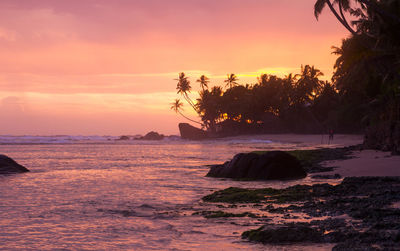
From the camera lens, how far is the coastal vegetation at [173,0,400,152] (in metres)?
25.1

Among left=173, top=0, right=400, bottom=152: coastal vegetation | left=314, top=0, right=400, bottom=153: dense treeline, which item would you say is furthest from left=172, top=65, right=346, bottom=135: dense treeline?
left=314, top=0, right=400, bottom=153: dense treeline

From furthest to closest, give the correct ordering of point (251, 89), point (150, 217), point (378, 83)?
1. point (251, 89)
2. point (378, 83)
3. point (150, 217)

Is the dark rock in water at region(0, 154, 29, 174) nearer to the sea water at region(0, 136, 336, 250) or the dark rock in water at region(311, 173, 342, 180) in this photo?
the sea water at region(0, 136, 336, 250)

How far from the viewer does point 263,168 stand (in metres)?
16.2

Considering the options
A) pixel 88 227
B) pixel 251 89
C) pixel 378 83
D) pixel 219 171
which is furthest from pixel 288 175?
pixel 251 89

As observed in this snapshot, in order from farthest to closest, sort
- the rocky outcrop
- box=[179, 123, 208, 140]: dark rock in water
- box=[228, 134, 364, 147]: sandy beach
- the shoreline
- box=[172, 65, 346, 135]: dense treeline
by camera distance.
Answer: box=[179, 123, 208, 140]: dark rock in water, box=[172, 65, 346, 135]: dense treeline, box=[228, 134, 364, 147]: sandy beach, the rocky outcrop, the shoreline

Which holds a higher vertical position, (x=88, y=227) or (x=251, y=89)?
(x=251, y=89)

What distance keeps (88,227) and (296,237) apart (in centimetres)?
385

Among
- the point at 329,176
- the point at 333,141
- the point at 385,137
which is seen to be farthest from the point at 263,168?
the point at 333,141

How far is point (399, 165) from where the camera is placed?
15.4 metres

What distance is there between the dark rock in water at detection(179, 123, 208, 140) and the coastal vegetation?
8.61ft

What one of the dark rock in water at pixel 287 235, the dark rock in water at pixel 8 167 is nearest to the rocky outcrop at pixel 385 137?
the dark rock in water at pixel 287 235

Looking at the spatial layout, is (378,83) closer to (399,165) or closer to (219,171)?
(399,165)

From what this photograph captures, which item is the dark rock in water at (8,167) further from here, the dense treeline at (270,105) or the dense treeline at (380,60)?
the dense treeline at (270,105)
